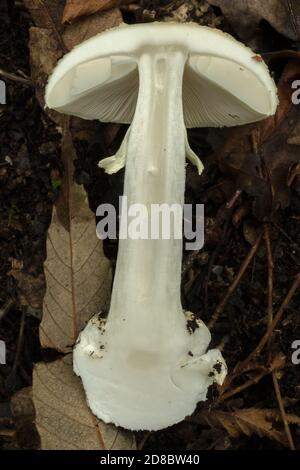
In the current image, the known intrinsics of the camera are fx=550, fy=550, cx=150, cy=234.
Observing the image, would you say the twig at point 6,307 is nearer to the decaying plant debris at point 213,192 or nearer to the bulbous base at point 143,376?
the decaying plant debris at point 213,192

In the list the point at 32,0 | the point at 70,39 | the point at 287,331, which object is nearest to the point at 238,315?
the point at 287,331

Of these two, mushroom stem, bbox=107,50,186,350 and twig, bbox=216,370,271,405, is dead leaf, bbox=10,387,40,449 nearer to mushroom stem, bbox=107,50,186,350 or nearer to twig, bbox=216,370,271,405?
mushroom stem, bbox=107,50,186,350

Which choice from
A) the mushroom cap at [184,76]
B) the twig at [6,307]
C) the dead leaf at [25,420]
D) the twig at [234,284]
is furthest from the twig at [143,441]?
the mushroom cap at [184,76]

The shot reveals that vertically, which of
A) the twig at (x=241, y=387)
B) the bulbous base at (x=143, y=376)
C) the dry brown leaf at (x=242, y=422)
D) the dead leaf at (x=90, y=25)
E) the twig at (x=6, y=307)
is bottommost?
the dry brown leaf at (x=242, y=422)

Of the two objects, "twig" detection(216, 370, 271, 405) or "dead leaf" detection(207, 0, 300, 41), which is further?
"dead leaf" detection(207, 0, 300, 41)

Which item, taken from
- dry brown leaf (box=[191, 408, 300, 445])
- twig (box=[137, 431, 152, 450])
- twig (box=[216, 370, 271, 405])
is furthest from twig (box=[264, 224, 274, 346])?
twig (box=[137, 431, 152, 450])
